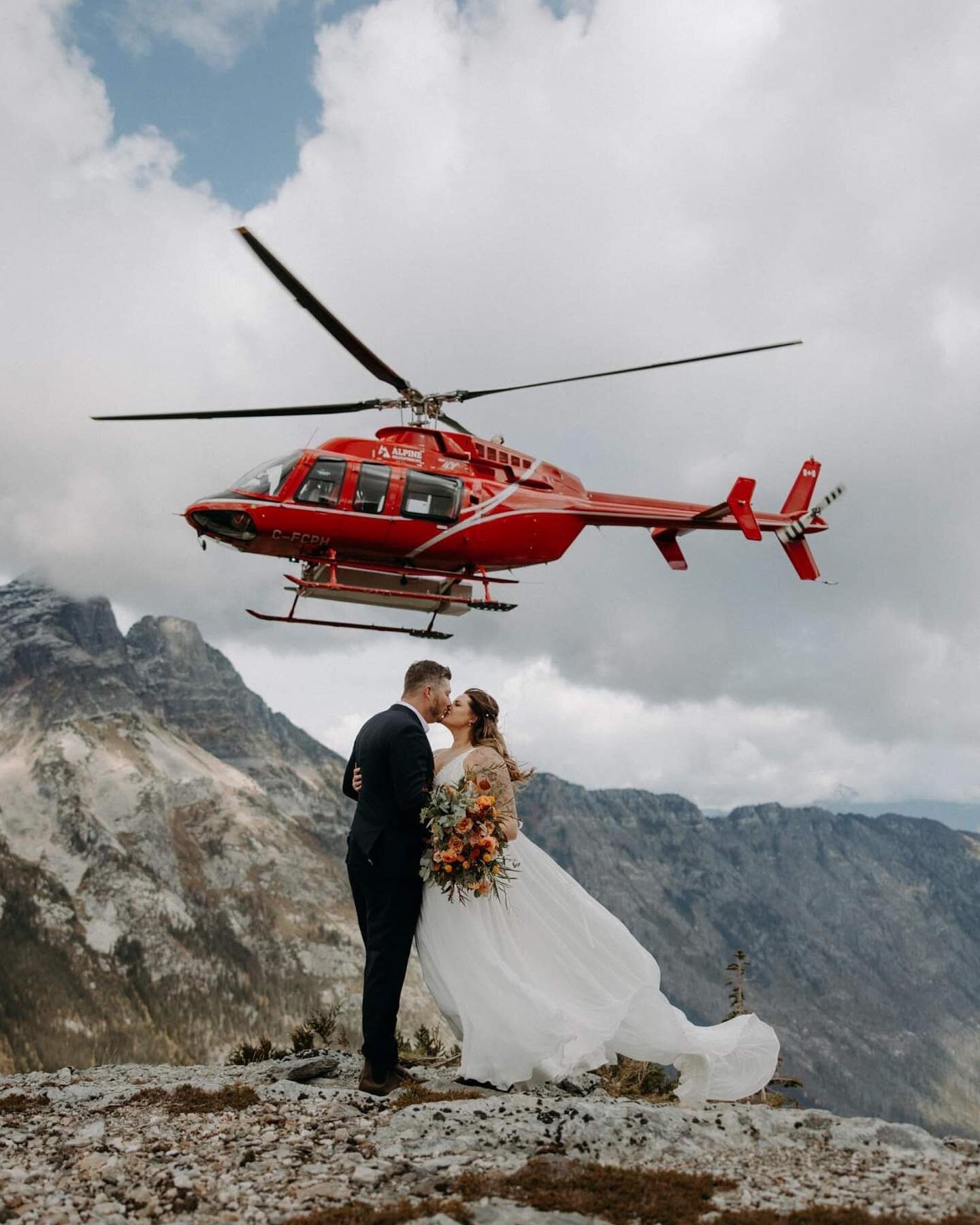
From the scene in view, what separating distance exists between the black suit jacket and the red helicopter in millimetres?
7451

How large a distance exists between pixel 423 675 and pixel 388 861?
6.41 feet

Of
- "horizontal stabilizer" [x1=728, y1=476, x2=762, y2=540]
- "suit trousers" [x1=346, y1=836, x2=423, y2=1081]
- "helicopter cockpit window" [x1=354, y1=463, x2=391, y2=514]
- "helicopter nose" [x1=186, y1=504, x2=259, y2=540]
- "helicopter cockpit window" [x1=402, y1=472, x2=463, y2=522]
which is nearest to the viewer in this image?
"suit trousers" [x1=346, y1=836, x2=423, y2=1081]

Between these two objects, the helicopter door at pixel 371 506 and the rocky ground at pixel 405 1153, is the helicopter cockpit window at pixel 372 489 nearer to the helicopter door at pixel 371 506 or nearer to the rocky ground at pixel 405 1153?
the helicopter door at pixel 371 506

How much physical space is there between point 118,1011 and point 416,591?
182m

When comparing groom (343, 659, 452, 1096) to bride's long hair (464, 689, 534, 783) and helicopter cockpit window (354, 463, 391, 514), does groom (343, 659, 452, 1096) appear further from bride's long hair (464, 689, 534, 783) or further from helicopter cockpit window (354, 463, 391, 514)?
helicopter cockpit window (354, 463, 391, 514)

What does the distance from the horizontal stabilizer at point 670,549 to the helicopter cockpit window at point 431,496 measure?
5690 mm

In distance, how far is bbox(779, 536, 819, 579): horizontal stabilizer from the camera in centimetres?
2312

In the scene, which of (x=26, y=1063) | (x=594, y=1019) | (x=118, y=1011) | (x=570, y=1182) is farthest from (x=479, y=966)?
(x=118, y=1011)

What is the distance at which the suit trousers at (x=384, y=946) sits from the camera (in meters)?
9.88

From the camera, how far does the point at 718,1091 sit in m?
10.3

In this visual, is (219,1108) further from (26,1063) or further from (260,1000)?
(260,1000)

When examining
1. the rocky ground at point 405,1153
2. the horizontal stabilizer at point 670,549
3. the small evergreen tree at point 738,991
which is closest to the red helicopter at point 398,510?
the horizontal stabilizer at point 670,549

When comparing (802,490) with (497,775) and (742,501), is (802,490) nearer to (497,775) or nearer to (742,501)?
(742,501)

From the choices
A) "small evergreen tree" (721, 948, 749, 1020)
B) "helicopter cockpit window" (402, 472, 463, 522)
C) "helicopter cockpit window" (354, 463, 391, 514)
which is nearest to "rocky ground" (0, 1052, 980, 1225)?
"helicopter cockpit window" (354, 463, 391, 514)
